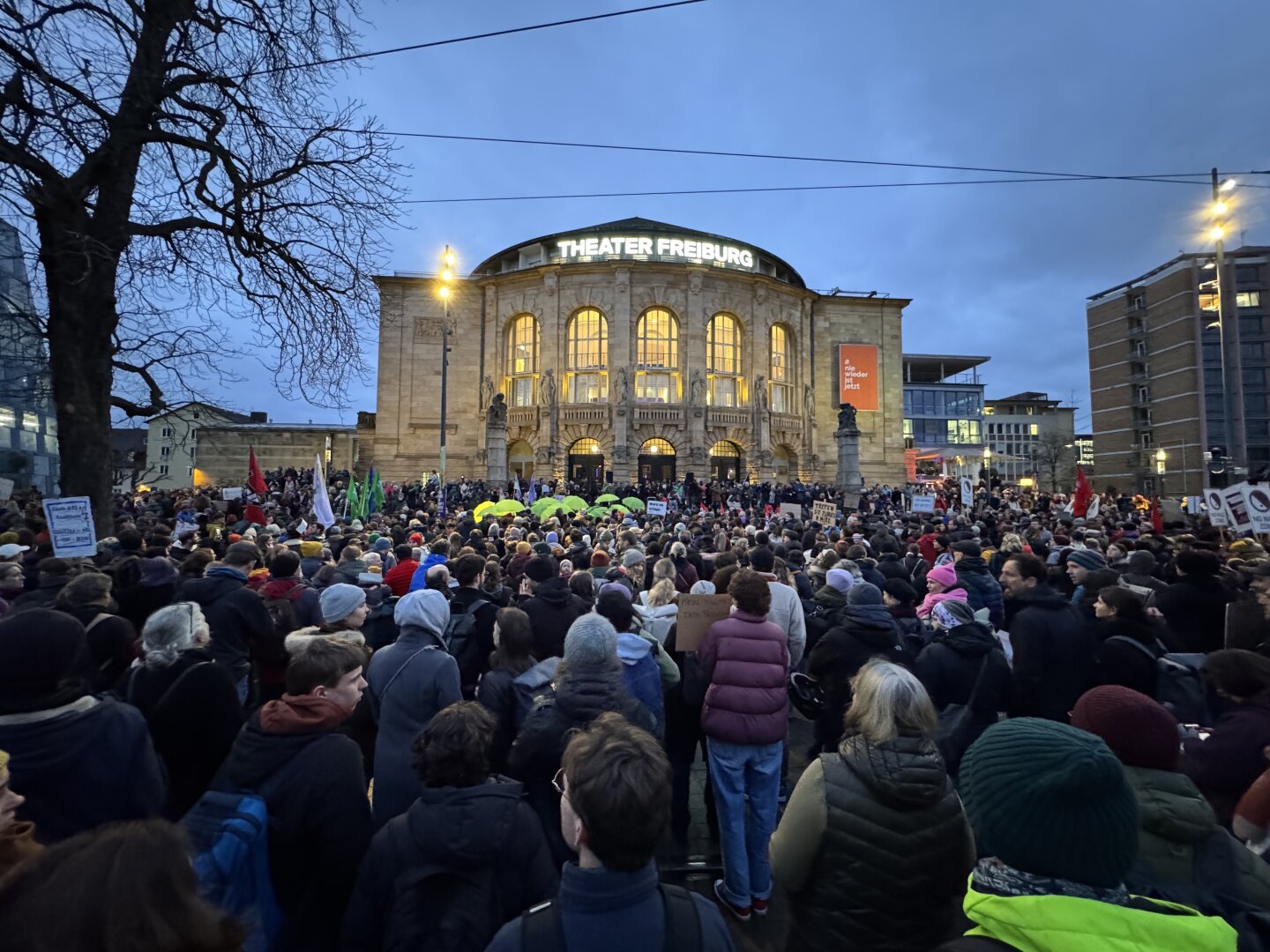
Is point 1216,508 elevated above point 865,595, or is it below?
above

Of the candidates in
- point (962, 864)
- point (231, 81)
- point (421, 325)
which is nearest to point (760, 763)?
point (962, 864)

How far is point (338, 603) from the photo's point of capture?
445 centimetres

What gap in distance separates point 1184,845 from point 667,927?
1.80m

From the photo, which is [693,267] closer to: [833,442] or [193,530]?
[833,442]

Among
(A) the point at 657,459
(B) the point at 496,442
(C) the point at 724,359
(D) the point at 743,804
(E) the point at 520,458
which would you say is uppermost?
(C) the point at 724,359

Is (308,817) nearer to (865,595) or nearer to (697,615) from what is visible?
(697,615)

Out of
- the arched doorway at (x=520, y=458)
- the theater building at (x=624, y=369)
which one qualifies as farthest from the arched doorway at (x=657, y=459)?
the arched doorway at (x=520, y=458)

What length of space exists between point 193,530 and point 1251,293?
74.1 metres

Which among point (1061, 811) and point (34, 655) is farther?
point (34, 655)

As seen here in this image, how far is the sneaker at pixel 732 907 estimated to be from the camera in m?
4.06

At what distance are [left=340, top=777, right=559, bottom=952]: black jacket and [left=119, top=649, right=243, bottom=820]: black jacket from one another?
131 cm

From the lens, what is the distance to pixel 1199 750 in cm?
311

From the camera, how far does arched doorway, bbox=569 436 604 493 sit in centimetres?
3922

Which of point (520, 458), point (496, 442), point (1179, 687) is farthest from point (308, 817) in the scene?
point (520, 458)
